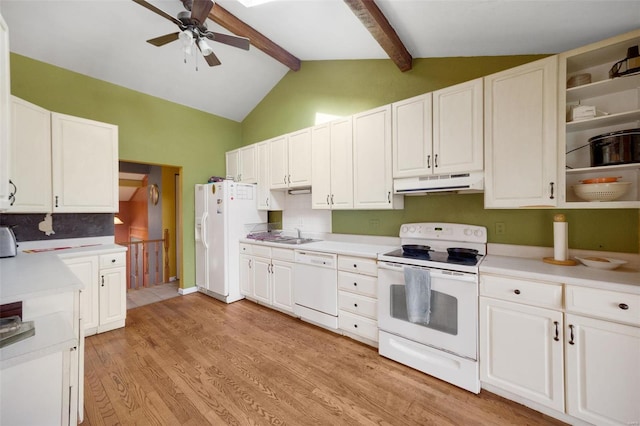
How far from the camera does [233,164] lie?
4383mm

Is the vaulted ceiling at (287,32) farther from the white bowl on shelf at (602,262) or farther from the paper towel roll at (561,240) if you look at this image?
the white bowl on shelf at (602,262)

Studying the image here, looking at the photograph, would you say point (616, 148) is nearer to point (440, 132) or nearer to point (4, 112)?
point (440, 132)

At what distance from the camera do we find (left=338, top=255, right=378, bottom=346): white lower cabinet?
2439 millimetres

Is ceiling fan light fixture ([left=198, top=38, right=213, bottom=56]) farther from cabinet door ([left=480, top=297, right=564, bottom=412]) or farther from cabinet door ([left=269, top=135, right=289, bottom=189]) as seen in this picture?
cabinet door ([left=480, top=297, right=564, bottom=412])

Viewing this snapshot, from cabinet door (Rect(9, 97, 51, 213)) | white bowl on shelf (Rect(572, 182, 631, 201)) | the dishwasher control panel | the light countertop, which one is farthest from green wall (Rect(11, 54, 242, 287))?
white bowl on shelf (Rect(572, 182, 631, 201))

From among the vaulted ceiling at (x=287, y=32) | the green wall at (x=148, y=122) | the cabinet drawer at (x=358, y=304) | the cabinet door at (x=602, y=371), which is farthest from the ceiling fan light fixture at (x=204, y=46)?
the cabinet door at (x=602, y=371)

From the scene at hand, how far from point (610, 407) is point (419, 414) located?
3.44 ft

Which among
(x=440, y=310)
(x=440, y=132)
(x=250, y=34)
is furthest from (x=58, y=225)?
(x=440, y=132)

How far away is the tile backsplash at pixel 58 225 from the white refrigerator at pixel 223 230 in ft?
3.81

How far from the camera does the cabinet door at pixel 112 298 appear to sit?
2.77 meters

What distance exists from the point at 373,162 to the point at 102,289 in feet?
10.7

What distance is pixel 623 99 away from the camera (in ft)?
5.95

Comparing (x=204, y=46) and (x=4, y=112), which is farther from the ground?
(x=204, y=46)

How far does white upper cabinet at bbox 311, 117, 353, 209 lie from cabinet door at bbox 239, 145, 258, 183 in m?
1.20
